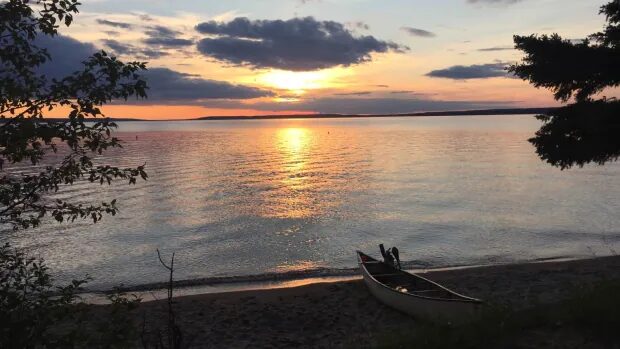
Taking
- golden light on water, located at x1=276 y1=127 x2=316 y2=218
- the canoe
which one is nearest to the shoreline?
the canoe

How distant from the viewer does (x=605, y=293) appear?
10.0 meters

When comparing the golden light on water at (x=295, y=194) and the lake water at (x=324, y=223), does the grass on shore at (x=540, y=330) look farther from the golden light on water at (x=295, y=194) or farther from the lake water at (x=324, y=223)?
the golden light on water at (x=295, y=194)

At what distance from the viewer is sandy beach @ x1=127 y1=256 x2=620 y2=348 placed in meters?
14.4

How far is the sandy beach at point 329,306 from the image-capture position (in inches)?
568

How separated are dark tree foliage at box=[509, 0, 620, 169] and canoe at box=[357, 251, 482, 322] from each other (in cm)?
720

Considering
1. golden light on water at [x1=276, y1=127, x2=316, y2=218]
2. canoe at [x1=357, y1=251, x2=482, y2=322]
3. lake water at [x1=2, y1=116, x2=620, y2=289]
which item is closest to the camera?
canoe at [x1=357, y1=251, x2=482, y2=322]

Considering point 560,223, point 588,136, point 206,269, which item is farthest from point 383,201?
point 588,136

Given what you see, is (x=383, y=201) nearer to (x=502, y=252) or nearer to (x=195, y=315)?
(x=502, y=252)

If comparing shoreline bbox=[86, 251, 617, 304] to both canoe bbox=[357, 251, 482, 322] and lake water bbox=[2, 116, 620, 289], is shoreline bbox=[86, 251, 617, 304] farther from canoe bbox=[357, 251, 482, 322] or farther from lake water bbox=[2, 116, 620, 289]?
canoe bbox=[357, 251, 482, 322]

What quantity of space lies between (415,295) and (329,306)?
3870 mm

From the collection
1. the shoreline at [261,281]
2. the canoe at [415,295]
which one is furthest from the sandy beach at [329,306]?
the shoreline at [261,281]

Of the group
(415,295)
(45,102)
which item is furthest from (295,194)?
(45,102)

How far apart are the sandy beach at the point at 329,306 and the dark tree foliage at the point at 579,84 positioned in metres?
4.83

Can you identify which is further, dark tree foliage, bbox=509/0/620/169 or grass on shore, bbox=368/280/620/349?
dark tree foliage, bbox=509/0/620/169
